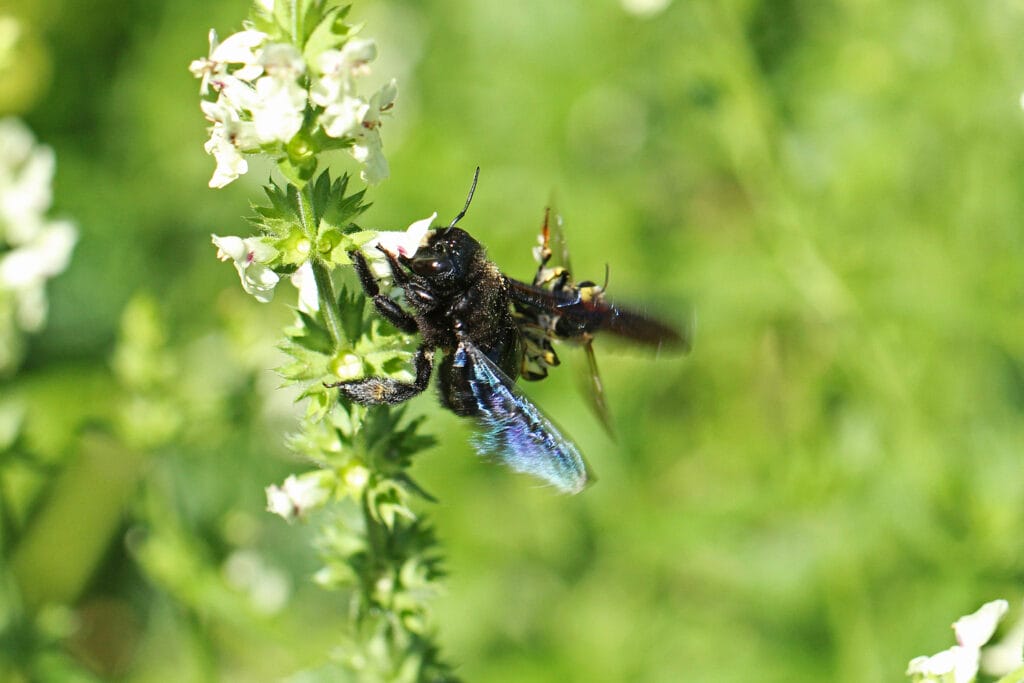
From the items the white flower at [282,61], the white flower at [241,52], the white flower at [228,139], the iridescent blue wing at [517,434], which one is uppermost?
the white flower at [241,52]

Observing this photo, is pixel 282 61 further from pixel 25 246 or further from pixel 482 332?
pixel 25 246

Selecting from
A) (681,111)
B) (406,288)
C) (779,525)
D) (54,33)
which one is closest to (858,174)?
(681,111)

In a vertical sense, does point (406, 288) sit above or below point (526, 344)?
below

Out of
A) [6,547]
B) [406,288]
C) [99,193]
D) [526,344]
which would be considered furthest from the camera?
[99,193]

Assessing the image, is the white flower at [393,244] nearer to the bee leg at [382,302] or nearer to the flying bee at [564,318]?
the bee leg at [382,302]

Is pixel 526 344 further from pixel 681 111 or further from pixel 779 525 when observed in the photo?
pixel 681 111

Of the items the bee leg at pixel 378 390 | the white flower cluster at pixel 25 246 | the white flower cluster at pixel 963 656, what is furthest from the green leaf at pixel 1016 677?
the white flower cluster at pixel 25 246

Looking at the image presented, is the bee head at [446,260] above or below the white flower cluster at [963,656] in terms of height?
above
